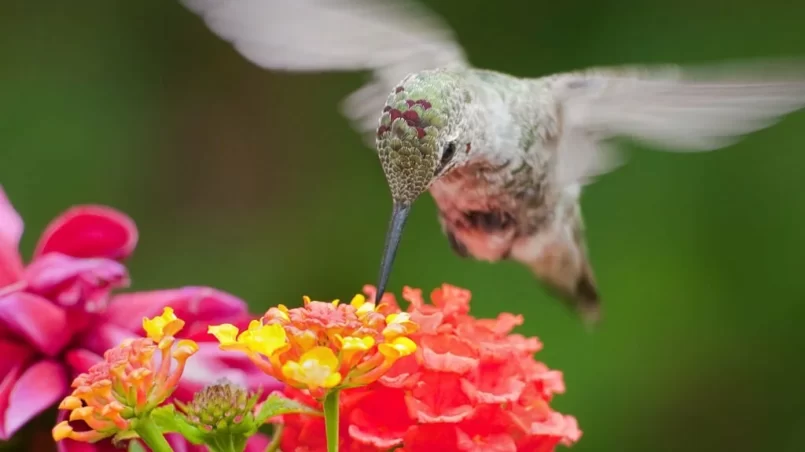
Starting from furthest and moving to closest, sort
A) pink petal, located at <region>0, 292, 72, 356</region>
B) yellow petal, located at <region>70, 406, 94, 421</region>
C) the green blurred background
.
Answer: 1. the green blurred background
2. pink petal, located at <region>0, 292, 72, 356</region>
3. yellow petal, located at <region>70, 406, 94, 421</region>

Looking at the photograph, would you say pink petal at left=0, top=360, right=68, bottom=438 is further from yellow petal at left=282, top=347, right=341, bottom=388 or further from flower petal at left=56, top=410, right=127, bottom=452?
yellow petal at left=282, top=347, right=341, bottom=388

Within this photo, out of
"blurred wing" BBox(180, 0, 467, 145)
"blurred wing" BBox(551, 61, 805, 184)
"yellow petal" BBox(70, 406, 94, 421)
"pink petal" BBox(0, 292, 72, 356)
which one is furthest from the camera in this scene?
"blurred wing" BBox(180, 0, 467, 145)

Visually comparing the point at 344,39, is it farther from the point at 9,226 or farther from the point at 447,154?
the point at 9,226

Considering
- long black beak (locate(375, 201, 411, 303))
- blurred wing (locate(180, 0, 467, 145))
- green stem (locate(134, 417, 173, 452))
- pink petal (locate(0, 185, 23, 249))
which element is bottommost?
green stem (locate(134, 417, 173, 452))

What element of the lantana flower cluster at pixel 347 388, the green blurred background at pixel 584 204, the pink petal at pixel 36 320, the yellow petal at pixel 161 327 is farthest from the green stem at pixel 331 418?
the green blurred background at pixel 584 204

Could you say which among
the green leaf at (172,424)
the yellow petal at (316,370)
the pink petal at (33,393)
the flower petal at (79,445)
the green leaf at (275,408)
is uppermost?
the yellow petal at (316,370)

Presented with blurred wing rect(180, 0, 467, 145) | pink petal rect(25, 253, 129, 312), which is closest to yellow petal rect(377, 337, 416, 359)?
pink petal rect(25, 253, 129, 312)

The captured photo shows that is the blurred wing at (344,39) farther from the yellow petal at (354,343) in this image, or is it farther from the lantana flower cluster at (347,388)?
the yellow petal at (354,343)

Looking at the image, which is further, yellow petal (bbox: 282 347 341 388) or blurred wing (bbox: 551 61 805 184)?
blurred wing (bbox: 551 61 805 184)
